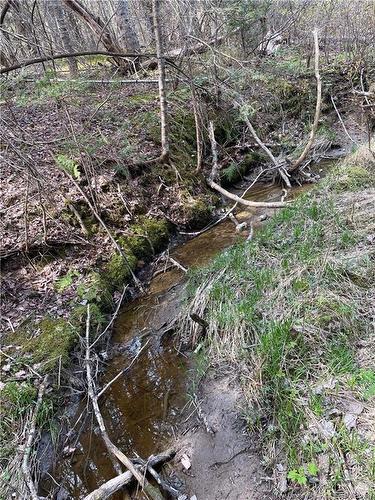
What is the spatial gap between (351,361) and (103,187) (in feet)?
16.1

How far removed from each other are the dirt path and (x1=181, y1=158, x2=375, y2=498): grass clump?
0.16 meters

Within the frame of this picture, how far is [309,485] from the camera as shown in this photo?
8.67 ft

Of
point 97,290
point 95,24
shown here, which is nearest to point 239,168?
point 97,290

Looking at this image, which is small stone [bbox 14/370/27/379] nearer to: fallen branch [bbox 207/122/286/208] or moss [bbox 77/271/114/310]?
moss [bbox 77/271/114/310]

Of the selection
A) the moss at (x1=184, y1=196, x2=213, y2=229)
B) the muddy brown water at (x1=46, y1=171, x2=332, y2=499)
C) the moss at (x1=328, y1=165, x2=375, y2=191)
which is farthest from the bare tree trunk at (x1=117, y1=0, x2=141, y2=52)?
the muddy brown water at (x1=46, y1=171, x2=332, y2=499)

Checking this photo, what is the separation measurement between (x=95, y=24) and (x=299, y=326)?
9474 mm

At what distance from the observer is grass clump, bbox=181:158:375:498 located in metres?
2.86

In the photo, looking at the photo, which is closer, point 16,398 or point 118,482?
point 118,482

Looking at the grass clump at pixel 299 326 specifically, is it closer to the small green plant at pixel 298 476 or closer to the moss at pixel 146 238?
the small green plant at pixel 298 476

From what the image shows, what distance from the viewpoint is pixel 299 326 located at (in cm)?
356

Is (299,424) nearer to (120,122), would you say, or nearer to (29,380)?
(29,380)

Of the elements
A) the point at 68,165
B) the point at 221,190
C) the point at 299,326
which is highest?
the point at 68,165

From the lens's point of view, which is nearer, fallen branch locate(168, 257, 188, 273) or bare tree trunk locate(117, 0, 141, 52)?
fallen branch locate(168, 257, 188, 273)

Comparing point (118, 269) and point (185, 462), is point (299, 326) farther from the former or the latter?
point (118, 269)
